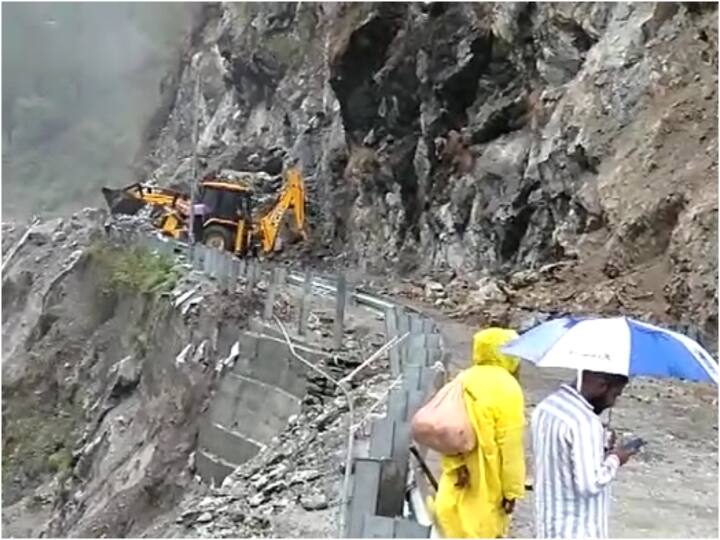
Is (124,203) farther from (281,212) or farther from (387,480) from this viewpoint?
(387,480)

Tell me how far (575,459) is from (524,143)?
21122 millimetres

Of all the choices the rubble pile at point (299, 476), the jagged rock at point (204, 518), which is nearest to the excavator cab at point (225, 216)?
the rubble pile at point (299, 476)

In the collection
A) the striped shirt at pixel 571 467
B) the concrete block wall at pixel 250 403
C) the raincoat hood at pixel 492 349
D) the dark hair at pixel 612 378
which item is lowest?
the striped shirt at pixel 571 467

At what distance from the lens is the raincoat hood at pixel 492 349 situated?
212 inches

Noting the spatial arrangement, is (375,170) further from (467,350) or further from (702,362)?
(702,362)

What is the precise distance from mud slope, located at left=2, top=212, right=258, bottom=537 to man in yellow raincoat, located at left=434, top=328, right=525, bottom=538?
10220mm

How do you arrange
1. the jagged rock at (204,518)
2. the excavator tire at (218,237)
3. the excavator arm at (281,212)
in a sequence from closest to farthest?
the jagged rock at (204,518)
the excavator tire at (218,237)
the excavator arm at (281,212)

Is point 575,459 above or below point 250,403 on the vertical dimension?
below

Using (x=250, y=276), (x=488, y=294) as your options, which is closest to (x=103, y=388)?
(x=250, y=276)

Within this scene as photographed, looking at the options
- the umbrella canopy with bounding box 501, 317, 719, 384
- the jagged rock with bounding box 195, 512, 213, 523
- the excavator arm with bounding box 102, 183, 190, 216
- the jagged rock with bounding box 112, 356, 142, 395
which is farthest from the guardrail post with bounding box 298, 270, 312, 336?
the excavator arm with bounding box 102, 183, 190, 216

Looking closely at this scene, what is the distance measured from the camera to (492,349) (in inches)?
213

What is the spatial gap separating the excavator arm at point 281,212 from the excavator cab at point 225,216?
1.24 ft

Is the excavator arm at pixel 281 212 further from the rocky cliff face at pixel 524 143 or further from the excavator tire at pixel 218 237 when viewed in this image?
the rocky cliff face at pixel 524 143

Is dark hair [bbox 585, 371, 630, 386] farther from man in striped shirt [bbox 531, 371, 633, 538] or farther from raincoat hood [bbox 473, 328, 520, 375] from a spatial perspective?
raincoat hood [bbox 473, 328, 520, 375]
